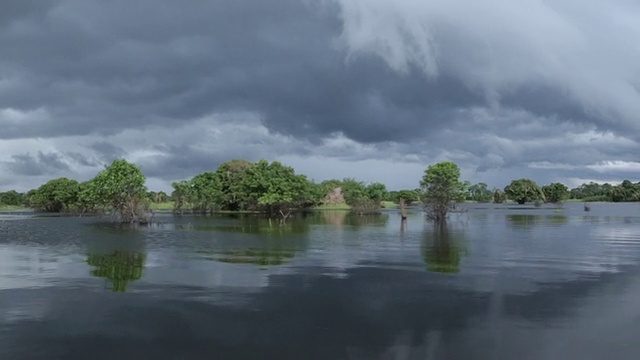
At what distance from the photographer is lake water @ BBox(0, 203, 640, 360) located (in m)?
16.6

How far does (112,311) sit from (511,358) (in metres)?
14.5

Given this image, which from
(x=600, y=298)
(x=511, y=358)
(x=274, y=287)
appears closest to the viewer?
(x=511, y=358)

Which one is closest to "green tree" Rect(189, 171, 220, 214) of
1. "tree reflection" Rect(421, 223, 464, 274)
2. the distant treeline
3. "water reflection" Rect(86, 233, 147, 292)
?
the distant treeline

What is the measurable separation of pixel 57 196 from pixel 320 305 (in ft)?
557

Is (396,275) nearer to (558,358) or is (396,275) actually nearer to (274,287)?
(274,287)

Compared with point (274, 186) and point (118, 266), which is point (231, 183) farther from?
point (118, 266)

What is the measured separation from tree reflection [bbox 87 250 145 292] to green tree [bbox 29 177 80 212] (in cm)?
13383

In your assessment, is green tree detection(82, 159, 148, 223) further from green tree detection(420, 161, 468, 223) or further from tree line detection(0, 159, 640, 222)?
green tree detection(420, 161, 468, 223)

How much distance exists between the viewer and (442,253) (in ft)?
137

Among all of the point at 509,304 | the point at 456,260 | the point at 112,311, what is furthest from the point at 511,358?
the point at 456,260

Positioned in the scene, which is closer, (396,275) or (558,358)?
(558,358)

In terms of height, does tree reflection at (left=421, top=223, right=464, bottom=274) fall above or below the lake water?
above

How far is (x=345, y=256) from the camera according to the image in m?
39.5

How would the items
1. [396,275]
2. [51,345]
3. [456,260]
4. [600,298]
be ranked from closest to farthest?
1. [51,345]
2. [600,298]
3. [396,275]
4. [456,260]
